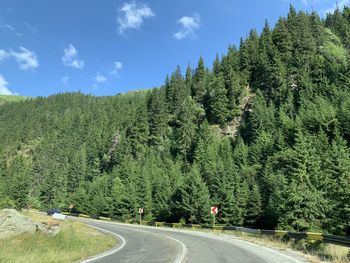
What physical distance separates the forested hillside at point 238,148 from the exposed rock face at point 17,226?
1885 centimetres

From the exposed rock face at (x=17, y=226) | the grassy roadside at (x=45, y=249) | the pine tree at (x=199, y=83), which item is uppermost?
the pine tree at (x=199, y=83)

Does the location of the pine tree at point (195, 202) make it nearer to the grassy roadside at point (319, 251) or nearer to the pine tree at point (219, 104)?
the grassy roadside at point (319, 251)

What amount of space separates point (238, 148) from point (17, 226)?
240 feet

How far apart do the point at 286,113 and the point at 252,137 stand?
1122 cm

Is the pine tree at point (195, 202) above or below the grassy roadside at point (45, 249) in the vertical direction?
above

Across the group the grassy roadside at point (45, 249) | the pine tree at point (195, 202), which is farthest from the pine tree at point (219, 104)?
the grassy roadside at point (45, 249)

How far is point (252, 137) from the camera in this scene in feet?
326

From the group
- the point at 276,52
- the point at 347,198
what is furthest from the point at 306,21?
the point at 347,198

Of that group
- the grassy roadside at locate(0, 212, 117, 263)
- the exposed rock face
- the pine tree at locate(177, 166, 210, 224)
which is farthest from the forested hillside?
the exposed rock face

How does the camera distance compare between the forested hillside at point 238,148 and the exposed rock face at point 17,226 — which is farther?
the forested hillside at point 238,148

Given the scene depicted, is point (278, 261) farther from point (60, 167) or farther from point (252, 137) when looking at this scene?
point (60, 167)

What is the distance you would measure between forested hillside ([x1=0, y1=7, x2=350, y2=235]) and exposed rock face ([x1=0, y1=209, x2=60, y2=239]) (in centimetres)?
1885

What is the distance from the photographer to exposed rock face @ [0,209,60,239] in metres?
21.3

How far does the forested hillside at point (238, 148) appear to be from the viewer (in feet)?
167
